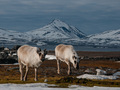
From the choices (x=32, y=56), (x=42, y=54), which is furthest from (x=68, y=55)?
(x=42, y=54)

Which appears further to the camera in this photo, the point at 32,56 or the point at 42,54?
the point at 32,56

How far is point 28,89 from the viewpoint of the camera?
19156 millimetres

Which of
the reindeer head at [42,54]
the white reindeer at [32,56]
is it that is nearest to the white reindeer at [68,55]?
the white reindeer at [32,56]

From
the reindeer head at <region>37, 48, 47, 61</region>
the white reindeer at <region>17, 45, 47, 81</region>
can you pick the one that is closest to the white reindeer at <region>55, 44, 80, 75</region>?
the white reindeer at <region>17, 45, 47, 81</region>

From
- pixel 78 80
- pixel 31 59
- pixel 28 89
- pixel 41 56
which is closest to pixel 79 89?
pixel 28 89

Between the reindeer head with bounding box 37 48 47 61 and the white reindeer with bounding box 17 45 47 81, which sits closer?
the reindeer head with bounding box 37 48 47 61

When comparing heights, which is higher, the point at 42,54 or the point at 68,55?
the point at 42,54

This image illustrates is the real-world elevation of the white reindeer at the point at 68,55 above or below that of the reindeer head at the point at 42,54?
below

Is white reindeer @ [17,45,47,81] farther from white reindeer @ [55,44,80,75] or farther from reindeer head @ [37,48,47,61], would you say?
white reindeer @ [55,44,80,75]

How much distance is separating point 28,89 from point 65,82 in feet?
22.8

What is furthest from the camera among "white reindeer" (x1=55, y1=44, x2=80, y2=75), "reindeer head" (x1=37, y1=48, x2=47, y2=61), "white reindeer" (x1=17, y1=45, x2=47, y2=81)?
"white reindeer" (x1=55, y1=44, x2=80, y2=75)

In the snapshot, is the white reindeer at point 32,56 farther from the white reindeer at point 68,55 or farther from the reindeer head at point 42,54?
the white reindeer at point 68,55

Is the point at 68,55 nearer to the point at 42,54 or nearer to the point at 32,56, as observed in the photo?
the point at 32,56

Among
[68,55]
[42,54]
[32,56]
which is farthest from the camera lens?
[68,55]
